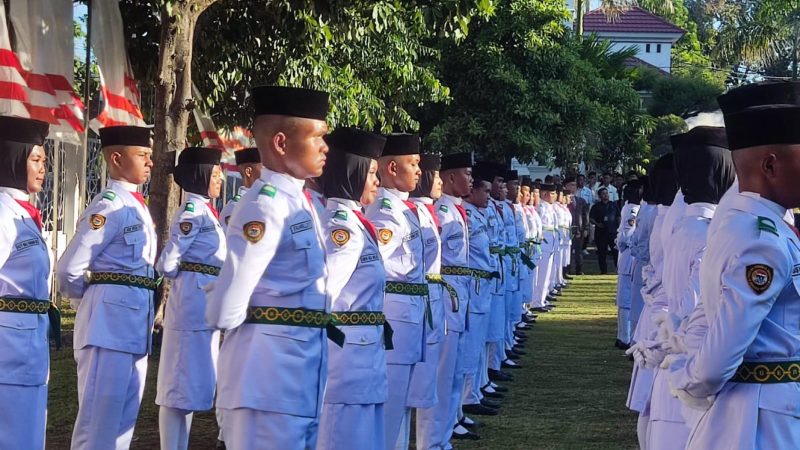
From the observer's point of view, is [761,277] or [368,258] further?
[368,258]

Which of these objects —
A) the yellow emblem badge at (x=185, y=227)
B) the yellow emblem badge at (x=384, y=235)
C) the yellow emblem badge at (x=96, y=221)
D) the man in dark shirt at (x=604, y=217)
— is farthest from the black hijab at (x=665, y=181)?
the man in dark shirt at (x=604, y=217)

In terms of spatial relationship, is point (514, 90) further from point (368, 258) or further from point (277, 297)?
point (277, 297)

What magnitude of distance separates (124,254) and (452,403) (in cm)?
287

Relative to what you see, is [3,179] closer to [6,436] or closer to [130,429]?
[6,436]

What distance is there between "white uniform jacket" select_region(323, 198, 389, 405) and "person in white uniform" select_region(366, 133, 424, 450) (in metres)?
1.00

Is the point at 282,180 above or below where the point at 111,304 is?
above

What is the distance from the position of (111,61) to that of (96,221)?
6.24 meters

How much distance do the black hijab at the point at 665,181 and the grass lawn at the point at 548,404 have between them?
1.94 metres

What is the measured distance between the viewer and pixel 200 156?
28.7ft

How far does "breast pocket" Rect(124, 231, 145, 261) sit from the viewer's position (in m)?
7.17

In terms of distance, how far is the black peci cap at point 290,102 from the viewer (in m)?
5.00

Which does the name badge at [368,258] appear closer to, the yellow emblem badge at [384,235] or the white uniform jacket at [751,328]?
the yellow emblem badge at [384,235]

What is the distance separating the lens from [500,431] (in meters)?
9.64

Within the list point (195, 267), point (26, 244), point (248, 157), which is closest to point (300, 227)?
point (26, 244)
